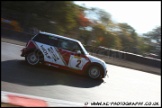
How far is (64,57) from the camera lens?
11.8 metres

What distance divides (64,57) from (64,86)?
2.03 meters

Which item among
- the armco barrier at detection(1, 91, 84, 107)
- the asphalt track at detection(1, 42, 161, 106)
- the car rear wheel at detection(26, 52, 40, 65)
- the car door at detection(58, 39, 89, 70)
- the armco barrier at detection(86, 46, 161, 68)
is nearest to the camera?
the armco barrier at detection(1, 91, 84, 107)

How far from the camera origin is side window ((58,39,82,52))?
468 inches

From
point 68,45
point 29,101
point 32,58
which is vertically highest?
point 68,45

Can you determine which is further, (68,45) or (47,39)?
(47,39)

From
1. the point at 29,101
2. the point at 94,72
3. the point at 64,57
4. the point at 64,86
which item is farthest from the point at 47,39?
the point at 29,101

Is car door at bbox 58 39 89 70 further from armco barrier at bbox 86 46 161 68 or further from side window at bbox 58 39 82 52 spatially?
armco barrier at bbox 86 46 161 68

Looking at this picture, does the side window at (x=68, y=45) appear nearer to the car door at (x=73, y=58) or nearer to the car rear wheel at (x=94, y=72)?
the car door at (x=73, y=58)

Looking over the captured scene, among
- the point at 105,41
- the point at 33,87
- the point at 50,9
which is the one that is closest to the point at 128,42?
the point at 105,41

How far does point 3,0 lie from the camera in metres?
28.0

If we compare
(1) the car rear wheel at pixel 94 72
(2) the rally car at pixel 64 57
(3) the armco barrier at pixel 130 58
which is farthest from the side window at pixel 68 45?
(3) the armco barrier at pixel 130 58

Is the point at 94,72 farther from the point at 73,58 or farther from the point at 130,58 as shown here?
the point at 130,58

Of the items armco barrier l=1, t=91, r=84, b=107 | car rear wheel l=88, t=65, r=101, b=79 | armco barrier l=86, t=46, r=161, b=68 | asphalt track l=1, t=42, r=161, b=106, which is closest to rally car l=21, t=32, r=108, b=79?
car rear wheel l=88, t=65, r=101, b=79

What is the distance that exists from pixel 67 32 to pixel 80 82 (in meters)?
19.5
